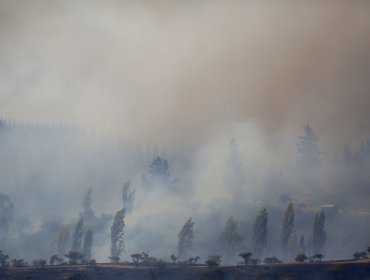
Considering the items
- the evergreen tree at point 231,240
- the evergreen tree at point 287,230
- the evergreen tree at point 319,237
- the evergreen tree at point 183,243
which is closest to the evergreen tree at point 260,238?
the evergreen tree at point 231,240

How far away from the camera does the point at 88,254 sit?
18362cm

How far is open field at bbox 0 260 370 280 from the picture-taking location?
432 feet

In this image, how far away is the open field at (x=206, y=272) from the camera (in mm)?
131625

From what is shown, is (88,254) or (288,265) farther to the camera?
(88,254)

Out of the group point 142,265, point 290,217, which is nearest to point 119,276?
point 142,265

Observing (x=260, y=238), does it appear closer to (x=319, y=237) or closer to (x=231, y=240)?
(x=231, y=240)

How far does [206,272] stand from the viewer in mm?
132625

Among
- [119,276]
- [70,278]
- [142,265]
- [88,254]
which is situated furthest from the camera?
[88,254]

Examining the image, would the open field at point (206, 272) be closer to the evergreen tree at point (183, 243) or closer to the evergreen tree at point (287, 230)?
the evergreen tree at point (183, 243)

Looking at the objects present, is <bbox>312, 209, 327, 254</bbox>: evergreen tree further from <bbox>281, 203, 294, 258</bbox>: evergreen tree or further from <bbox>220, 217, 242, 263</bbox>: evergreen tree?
<bbox>220, 217, 242, 263</bbox>: evergreen tree

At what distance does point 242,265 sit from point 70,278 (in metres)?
45.0

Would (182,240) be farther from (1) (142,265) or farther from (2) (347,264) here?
(2) (347,264)

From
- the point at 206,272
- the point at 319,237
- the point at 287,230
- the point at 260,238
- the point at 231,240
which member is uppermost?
the point at 287,230

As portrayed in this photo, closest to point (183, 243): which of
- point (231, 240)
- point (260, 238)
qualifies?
point (231, 240)
